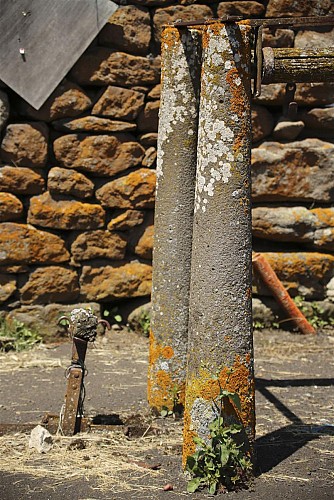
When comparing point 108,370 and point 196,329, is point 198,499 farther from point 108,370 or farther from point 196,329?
point 108,370

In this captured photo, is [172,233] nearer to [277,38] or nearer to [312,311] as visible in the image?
[312,311]

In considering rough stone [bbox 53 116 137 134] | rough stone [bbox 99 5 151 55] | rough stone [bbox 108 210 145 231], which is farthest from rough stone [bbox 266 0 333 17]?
rough stone [bbox 108 210 145 231]

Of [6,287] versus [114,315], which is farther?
[114,315]

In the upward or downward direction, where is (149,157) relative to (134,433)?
upward

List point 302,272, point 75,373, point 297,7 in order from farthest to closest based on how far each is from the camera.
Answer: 1. point 302,272
2. point 297,7
3. point 75,373

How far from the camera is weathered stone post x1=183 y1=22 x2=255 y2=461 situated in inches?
127

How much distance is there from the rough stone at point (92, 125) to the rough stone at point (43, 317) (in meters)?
1.36

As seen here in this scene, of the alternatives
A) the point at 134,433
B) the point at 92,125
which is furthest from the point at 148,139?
the point at 134,433

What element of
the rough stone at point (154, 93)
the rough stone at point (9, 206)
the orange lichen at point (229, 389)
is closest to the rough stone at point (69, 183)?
the rough stone at point (9, 206)

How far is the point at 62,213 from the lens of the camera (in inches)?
232

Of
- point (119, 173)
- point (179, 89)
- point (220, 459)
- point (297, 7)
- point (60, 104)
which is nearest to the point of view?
point (220, 459)

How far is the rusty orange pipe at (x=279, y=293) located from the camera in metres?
6.07

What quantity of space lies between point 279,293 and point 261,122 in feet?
4.52

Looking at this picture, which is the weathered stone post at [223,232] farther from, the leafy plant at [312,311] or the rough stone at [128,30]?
the leafy plant at [312,311]
